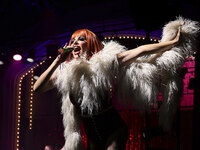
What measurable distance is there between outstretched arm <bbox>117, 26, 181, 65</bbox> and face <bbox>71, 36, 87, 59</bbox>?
273 mm

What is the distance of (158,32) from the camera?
4.36 m

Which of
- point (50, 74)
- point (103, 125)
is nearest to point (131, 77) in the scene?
point (103, 125)

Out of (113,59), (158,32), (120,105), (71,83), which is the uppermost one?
(158,32)

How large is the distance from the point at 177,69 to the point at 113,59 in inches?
16.9

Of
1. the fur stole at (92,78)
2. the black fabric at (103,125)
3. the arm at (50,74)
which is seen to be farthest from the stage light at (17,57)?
the black fabric at (103,125)

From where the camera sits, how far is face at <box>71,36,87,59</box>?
1.90 metres

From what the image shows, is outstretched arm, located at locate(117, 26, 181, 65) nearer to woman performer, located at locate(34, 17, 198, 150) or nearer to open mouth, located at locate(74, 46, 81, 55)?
woman performer, located at locate(34, 17, 198, 150)

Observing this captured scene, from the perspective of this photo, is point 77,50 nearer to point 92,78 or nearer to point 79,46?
point 79,46

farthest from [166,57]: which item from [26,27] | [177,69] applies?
[26,27]

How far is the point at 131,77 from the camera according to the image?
5.88 feet

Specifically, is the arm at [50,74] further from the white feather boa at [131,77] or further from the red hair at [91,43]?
the red hair at [91,43]

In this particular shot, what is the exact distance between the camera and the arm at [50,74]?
5.57 ft

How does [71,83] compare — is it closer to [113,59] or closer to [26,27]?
[113,59]

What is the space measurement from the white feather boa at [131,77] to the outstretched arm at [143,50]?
4 cm
